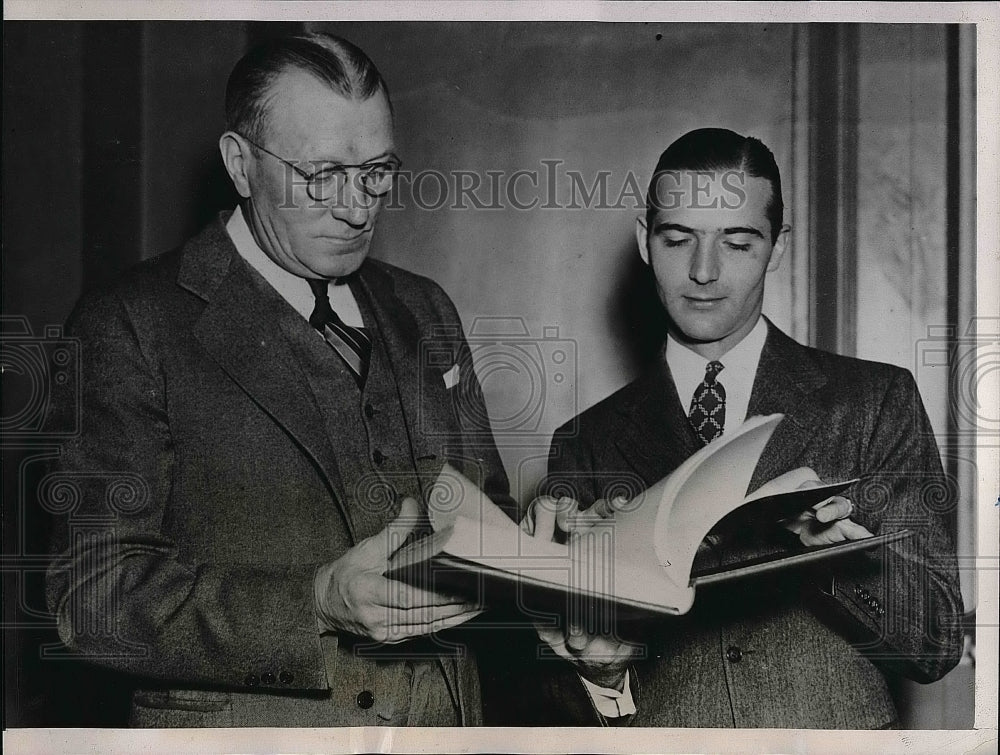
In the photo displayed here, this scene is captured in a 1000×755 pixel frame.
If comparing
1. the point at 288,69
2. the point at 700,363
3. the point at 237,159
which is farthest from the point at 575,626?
the point at 288,69

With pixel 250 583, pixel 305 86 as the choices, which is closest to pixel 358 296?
pixel 305 86

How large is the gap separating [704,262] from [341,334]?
0.84 meters

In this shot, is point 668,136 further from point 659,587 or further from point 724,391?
point 659,587

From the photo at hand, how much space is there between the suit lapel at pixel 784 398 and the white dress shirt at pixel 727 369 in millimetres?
19

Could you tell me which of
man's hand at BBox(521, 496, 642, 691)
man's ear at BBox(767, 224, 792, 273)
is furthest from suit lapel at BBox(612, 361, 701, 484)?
man's ear at BBox(767, 224, 792, 273)

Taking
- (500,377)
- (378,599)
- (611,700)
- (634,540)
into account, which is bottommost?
(611,700)

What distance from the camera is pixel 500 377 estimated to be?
88.5 inches

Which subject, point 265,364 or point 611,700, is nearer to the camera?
point 265,364

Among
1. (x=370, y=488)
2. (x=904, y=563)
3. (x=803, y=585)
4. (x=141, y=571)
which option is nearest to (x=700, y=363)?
(x=803, y=585)

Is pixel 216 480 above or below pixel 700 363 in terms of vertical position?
below

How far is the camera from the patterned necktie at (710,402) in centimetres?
224

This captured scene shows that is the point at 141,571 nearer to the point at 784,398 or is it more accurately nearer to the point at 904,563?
the point at 784,398

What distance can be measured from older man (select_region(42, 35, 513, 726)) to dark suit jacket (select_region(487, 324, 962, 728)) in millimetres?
284

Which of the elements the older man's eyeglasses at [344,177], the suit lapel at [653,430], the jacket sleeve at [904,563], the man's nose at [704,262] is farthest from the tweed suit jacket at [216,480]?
the jacket sleeve at [904,563]
